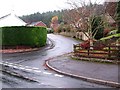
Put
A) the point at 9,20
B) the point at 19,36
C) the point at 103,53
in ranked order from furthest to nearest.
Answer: the point at 9,20, the point at 19,36, the point at 103,53

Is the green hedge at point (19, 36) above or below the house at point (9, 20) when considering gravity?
below

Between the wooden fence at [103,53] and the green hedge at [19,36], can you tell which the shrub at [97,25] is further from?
the green hedge at [19,36]

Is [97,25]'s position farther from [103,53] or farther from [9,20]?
[9,20]

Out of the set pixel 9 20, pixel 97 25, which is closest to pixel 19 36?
pixel 97 25

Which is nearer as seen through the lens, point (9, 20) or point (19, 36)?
point (19, 36)

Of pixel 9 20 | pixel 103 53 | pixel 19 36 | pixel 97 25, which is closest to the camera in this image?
pixel 103 53

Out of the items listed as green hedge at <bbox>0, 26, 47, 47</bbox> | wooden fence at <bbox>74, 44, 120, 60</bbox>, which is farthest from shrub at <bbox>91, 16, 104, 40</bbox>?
green hedge at <bbox>0, 26, 47, 47</bbox>

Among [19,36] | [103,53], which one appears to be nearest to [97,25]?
[19,36]

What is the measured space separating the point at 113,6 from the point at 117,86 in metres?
32.7

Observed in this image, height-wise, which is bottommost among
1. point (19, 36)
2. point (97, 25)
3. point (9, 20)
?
point (19, 36)

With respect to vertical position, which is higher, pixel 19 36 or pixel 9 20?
pixel 9 20

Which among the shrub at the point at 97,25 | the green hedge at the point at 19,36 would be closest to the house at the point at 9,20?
the green hedge at the point at 19,36

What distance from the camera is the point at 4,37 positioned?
3225 cm

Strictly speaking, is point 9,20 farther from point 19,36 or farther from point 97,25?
point 97,25
